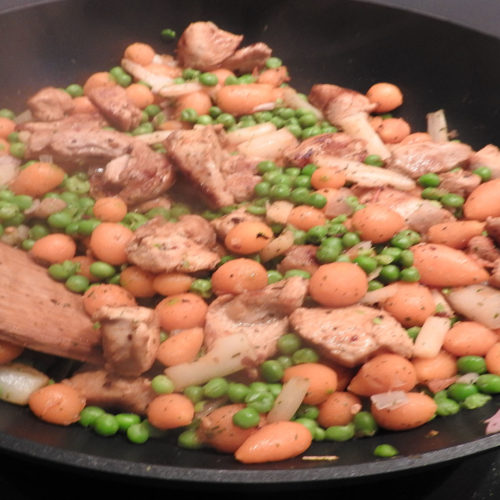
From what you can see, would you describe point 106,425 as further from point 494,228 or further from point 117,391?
point 494,228

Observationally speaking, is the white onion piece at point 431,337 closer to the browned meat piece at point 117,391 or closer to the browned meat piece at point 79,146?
the browned meat piece at point 117,391

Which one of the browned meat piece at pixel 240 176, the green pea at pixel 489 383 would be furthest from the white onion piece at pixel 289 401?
the browned meat piece at pixel 240 176

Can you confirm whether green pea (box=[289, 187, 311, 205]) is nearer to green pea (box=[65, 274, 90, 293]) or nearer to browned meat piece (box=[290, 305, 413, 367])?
browned meat piece (box=[290, 305, 413, 367])

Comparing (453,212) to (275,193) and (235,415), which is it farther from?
(235,415)

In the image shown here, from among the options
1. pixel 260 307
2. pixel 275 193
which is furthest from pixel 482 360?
pixel 275 193

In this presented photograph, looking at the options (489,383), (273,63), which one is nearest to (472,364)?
(489,383)

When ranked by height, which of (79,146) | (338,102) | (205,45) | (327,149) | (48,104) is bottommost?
(327,149)

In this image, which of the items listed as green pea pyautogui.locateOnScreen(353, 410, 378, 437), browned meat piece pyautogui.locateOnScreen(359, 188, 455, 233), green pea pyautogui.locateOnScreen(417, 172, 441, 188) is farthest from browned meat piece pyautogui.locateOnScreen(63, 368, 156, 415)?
green pea pyautogui.locateOnScreen(417, 172, 441, 188)
